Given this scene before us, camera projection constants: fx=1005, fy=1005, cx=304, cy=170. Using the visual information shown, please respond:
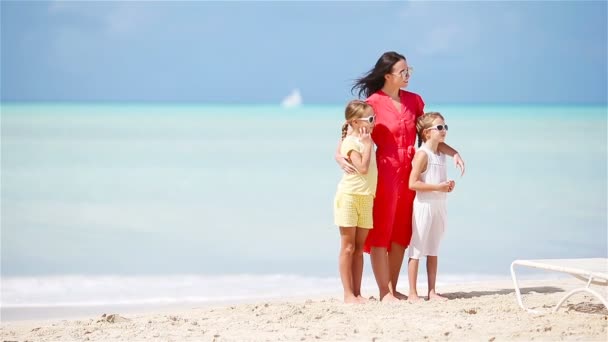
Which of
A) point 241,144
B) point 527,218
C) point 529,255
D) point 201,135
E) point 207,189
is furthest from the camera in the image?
point 201,135

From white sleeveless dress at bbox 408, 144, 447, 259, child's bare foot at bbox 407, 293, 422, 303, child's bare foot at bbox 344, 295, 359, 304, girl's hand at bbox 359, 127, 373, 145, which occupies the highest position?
girl's hand at bbox 359, 127, 373, 145

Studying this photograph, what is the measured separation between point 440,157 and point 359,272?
885mm

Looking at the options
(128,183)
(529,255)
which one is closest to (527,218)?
(529,255)

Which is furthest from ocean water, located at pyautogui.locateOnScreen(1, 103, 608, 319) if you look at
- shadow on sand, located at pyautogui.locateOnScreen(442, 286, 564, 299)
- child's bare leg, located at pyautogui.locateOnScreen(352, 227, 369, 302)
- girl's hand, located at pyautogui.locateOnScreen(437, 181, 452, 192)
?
girl's hand, located at pyautogui.locateOnScreen(437, 181, 452, 192)

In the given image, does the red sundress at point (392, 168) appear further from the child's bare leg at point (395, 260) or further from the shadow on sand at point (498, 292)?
the shadow on sand at point (498, 292)

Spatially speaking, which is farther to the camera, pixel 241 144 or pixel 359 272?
pixel 241 144

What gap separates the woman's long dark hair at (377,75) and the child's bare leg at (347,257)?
0.94m

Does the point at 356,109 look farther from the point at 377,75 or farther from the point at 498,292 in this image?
the point at 498,292

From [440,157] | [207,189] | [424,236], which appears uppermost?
[207,189]

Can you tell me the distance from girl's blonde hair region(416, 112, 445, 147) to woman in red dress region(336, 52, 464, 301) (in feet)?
0.13

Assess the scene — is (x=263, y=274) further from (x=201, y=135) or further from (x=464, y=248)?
(x=201, y=135)

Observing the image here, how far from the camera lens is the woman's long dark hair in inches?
249

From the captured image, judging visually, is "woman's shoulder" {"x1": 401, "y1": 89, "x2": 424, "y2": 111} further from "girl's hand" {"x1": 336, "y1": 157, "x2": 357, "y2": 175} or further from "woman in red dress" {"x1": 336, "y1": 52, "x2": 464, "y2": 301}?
"girl's hand" {"x1": 336, "y1": 157, "x2": 357, "y2": 175}

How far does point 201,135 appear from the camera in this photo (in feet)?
103
